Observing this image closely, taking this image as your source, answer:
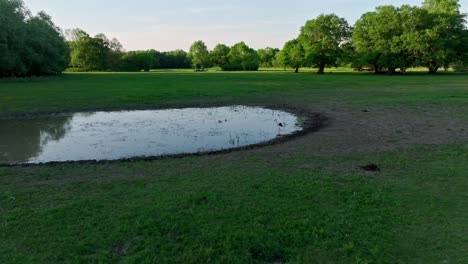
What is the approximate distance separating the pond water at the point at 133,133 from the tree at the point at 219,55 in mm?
106293

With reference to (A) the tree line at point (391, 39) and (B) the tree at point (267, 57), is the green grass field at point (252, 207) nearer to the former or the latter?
(A) the tree line at point (391, 39)

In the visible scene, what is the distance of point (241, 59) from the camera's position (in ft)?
381

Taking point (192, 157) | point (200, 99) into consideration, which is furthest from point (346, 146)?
point (200, 99)

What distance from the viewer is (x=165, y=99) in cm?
2409

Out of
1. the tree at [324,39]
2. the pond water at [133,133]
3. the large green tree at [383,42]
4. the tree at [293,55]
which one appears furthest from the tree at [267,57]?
the pond water at [133,133]

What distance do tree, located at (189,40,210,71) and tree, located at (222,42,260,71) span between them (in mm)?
8915

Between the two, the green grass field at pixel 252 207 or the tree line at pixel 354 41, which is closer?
the green grass field at pixel 252 207

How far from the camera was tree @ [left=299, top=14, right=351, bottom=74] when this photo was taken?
71.2m

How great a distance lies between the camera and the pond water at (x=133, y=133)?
1116cm

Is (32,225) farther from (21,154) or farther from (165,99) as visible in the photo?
(165,99)

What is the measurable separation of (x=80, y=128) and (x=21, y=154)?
13.6ft

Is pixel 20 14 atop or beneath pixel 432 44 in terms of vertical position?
atop

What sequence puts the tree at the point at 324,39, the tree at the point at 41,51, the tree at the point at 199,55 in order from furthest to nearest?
the tree at the point at 199,55 → the tree at the point at 324,39 → the tree at the point at 41,51

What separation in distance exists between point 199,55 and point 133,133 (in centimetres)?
11962
